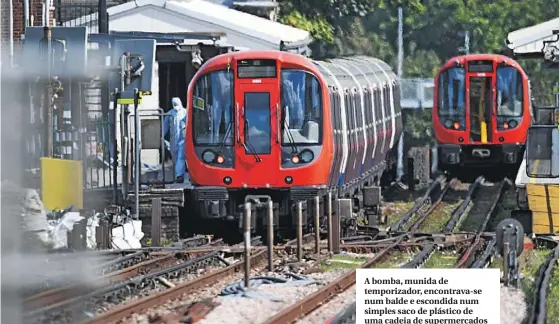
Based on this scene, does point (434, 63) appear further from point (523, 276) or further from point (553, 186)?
point (523, 276)

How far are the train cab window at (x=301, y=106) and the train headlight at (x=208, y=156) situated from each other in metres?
1.01

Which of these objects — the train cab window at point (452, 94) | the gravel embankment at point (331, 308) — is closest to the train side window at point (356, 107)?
the train cab window at point (452, 94)

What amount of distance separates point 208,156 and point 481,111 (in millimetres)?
10474

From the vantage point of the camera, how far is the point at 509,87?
1034 inches

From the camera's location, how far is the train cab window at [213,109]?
57.6ft

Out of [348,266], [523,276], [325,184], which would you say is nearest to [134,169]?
[325,184]

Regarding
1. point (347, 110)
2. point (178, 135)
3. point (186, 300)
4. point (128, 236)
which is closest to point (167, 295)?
point (186, 300)

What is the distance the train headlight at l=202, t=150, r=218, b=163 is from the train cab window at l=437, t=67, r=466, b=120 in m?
10.2

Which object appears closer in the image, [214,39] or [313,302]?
[313,302]

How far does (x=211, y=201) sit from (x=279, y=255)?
2.34 m

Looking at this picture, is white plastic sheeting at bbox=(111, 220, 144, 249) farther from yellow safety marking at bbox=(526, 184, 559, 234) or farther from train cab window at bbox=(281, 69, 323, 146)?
yellow safety marking at bbox=(526, 184, 559, 234)

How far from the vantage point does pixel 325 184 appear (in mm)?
17688

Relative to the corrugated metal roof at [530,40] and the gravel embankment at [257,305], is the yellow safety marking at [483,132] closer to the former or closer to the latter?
the corrugated metal roof at [530,40]

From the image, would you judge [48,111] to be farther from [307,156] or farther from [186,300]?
[307,156]
